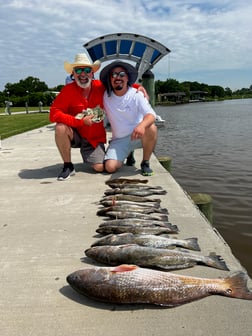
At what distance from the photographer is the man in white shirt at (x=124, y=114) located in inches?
236

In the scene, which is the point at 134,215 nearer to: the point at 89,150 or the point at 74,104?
the point at 89,150

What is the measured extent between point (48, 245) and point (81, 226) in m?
0.52

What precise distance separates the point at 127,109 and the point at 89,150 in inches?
40.8

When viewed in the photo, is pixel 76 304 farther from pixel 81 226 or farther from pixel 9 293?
pixel 81 226

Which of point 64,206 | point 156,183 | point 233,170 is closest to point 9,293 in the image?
point 64,206

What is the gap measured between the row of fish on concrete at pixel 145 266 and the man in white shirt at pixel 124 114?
2.24 meters

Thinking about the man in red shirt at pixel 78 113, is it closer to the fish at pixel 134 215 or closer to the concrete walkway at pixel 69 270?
the concrete walkway at pixel 69 270

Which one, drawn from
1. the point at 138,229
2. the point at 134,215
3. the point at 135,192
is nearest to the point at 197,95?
the point at 135,192

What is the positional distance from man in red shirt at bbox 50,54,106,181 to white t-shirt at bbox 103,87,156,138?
20 centimetres

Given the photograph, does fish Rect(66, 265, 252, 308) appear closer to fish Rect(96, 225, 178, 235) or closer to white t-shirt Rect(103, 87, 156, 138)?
fish Rect(96, 225, 178, 235)

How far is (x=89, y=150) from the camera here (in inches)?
256

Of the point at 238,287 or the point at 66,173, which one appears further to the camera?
the point at 66,173

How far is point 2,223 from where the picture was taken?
4.09 metres

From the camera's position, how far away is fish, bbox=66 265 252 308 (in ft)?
7.89
